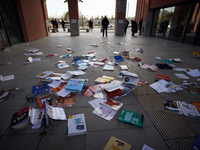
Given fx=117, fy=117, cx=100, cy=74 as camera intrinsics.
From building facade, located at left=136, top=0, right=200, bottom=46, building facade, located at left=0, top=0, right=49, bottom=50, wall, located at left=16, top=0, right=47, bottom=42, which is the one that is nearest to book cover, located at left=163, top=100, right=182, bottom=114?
building facade, located at left=136, top=0, right=200, bottom=46

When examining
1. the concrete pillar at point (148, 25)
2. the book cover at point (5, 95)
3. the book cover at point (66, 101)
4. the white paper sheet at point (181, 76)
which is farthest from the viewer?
the concrete pillar at point (148, 25)

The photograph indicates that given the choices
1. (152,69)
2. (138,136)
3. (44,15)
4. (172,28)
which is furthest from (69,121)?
(44,15)

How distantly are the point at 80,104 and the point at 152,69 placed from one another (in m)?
2.75

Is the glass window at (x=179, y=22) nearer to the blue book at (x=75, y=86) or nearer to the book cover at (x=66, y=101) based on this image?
the blue book at (x=75, y=86)

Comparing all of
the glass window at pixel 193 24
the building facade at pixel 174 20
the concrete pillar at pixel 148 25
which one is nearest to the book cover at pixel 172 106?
the building facade at pixel 174 20

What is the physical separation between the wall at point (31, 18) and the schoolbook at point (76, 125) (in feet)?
31.6

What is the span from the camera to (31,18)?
9.70 meters

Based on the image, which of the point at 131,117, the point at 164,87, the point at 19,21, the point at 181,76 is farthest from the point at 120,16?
the point at 131,117

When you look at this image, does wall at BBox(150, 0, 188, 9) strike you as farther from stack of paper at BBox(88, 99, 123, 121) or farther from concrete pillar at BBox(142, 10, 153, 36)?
stack of paper at BBox(88, 99, 123, 121)

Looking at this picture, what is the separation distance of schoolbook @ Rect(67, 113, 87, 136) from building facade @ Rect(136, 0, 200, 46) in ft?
30.4

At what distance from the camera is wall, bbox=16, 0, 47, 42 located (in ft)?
28.2

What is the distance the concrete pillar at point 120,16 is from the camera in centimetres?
1192

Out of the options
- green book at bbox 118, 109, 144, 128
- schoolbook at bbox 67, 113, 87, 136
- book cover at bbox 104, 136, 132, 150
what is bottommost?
book cover at bbox 104, 136, 132, 150

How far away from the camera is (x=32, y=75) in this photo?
346 centimetres
